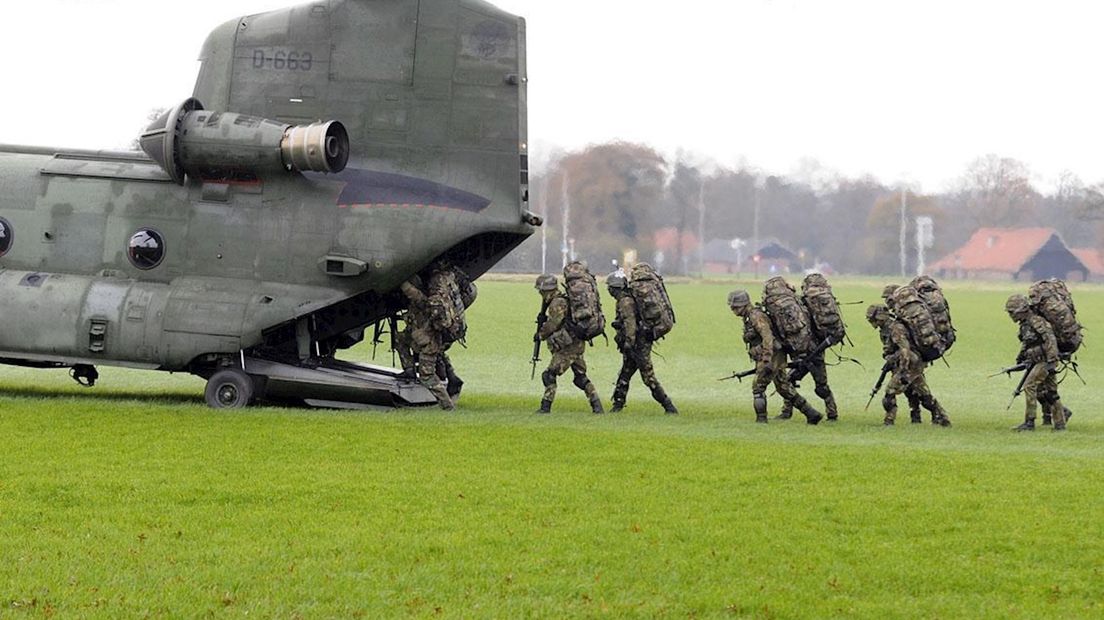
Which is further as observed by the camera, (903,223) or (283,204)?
(903,223)

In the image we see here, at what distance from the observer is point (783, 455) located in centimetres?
1541

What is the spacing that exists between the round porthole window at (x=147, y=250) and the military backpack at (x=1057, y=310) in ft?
37.8

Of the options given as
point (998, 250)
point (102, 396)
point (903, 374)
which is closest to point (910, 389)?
point (903, 374)

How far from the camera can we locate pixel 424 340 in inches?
779

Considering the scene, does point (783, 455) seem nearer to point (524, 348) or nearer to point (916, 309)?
point (916, 309)

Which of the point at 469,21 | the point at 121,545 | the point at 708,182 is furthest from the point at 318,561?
the point at 708,182

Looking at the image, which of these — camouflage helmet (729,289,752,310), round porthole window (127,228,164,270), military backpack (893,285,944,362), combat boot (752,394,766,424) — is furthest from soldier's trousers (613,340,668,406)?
round porthole window (127,228,164,270)

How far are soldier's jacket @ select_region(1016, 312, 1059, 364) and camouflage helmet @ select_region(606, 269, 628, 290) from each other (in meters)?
5.31

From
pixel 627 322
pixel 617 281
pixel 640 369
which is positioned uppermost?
pixel 617 281

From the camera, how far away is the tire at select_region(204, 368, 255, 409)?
19250 millimetres

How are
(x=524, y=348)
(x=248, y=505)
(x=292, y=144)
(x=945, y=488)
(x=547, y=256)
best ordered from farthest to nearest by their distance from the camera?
(x=547, y=256)
(x=524, y=348)
(x=292, y=144)
(x=945, y=488)
(x=248, y=505)

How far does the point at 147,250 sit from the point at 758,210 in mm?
36475

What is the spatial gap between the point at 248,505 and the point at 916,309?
34.2 feet

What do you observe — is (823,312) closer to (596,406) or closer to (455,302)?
(596,406)
